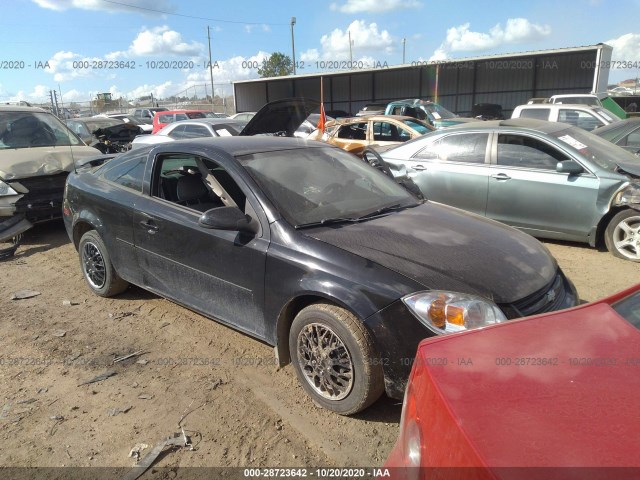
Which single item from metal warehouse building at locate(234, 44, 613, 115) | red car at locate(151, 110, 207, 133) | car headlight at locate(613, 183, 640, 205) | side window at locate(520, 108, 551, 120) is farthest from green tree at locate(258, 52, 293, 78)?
car headlight at locate(613, 183, 640, 205)

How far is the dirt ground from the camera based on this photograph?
2533 mm

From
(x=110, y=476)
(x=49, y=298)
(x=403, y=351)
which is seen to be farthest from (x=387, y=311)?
(x=49, y=298)

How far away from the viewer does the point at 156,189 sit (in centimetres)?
388

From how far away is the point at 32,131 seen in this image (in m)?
7.40

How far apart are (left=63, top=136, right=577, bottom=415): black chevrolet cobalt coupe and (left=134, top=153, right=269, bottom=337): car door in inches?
0.4

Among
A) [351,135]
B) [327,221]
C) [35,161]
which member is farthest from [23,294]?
[351,135]

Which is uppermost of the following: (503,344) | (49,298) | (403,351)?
(503,344)

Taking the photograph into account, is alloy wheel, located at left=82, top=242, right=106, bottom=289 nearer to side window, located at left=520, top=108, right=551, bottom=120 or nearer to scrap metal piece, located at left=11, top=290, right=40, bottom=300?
scrap metal piece, located at left=11, top=290, right=40, bottom=300

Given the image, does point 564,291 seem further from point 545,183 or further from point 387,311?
point 545,183

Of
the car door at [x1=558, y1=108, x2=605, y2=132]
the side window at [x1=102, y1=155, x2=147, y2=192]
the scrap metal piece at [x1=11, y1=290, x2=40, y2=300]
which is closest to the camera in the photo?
the side window at [x1=102, y1=155, x2=147, y2=192]

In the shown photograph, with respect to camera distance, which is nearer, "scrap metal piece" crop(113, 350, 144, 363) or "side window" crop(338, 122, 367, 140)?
"scrap metal piece" crop(113, 350, 144, 363)

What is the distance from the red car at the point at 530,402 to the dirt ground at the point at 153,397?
1.09m

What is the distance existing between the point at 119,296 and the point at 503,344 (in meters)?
3.95

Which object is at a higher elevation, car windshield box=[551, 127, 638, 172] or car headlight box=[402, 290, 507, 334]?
car windshield box=[551, 127, 638, 172]
